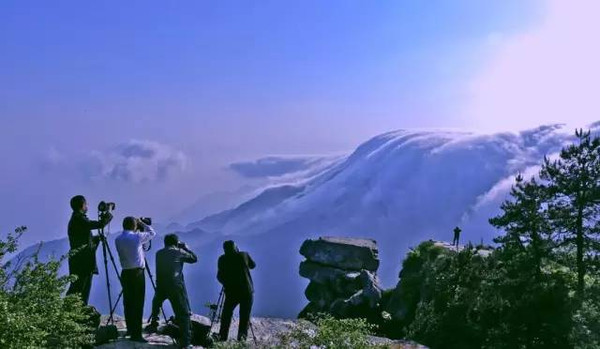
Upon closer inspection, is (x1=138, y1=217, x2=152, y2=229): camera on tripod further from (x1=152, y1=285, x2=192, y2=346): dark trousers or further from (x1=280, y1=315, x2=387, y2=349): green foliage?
(x1=280, y1=315, x2=387, y2=349): green foliage

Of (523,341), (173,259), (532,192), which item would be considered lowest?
(523,341)

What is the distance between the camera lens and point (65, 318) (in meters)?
13.2

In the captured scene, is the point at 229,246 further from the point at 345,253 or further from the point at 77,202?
the point at 345,253

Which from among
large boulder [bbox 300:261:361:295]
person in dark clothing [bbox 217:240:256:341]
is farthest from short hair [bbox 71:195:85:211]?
large boulder [bbox 300:261:361:295]

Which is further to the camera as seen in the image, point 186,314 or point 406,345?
point 406,345

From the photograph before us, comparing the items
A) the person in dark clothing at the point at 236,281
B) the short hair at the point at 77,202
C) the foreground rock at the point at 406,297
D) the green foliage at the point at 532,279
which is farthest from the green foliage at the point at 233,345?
the foreground rock at the point at 406,297

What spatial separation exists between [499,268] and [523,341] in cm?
294

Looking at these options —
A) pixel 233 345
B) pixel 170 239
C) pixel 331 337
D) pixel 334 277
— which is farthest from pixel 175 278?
pixel 334 277

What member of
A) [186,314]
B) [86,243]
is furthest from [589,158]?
[86,243]

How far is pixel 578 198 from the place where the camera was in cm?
2616

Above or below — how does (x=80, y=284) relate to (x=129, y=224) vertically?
below

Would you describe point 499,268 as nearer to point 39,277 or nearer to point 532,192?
point 532,192

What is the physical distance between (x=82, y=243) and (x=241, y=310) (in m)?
3.96

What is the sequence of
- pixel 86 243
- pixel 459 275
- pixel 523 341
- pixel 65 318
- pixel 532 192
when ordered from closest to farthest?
pixel 65 318, pixel 86 243, pixel 523 341, pixel 459 275, pixel 532 192
